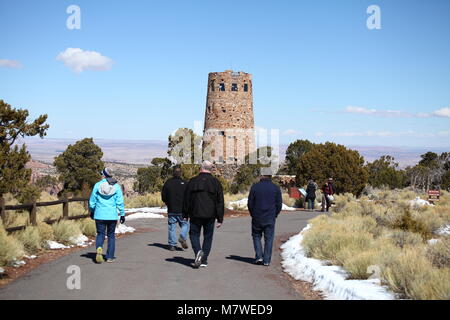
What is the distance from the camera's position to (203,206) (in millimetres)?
11000

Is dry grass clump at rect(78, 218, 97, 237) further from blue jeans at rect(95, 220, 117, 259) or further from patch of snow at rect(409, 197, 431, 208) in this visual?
patch of snow at rect(409, 197, 431, 208)

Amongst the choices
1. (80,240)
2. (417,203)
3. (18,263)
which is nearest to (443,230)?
(417,203)

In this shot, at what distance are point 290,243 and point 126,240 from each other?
182 inches

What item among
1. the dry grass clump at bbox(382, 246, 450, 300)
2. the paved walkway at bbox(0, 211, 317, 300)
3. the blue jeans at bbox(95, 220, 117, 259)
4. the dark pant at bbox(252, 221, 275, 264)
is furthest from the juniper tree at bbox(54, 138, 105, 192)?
the dry grass clump at bbox(382, 246, 450, 300)

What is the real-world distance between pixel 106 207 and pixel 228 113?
50.9m

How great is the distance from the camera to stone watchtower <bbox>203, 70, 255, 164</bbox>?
62094 millimetres

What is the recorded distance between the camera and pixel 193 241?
11.2 metres

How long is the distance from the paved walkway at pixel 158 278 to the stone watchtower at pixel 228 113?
1878 inches

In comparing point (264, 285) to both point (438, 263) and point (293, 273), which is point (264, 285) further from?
→ point (438, 263)

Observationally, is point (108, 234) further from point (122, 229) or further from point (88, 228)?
point (122, 229)

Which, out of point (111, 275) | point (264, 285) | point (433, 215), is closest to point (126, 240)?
point (111, 275)

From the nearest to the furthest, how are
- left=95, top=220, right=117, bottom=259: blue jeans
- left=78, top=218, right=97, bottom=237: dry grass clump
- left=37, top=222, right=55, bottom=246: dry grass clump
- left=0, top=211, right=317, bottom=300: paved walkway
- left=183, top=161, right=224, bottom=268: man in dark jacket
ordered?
1. left=0, top=211, right=317, bottom=300: paved walkway
2. left=183, top=161, right=224, bottom=268: man in dark jacket
3. left=95, top=220, right=117, bottom=259: blue jeans
4. left=37, top=222, right=55, bottom=246: dry grass clump
5. left=78, top=218, right=97, bottom=237: dry grass clump

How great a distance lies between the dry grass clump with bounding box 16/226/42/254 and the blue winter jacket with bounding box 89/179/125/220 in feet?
7.59

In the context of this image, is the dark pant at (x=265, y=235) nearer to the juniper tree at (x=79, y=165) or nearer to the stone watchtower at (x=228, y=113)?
the juniper tree at (x=79, y=165)
